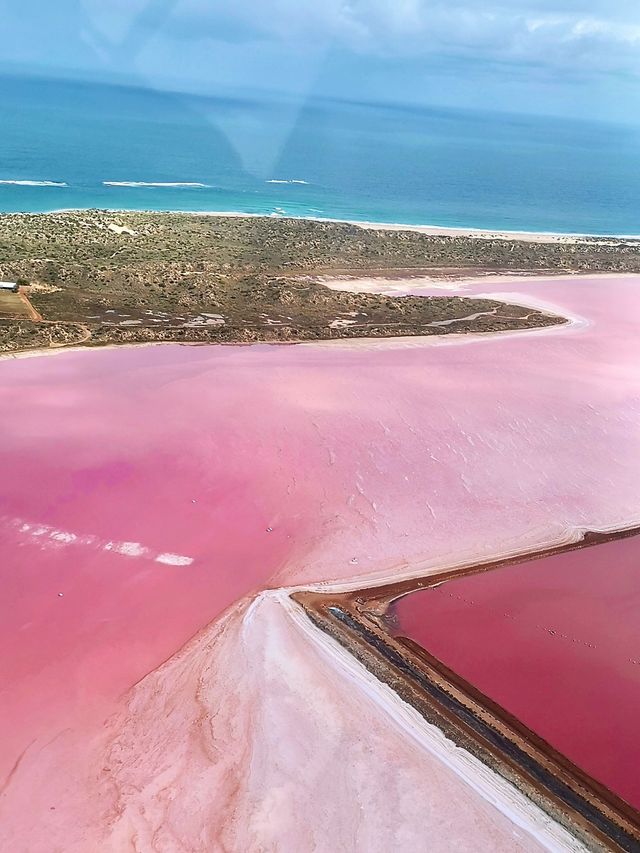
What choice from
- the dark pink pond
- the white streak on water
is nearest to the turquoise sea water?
the white streak on water

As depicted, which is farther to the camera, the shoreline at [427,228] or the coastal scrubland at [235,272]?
the shoreline at [427,228]

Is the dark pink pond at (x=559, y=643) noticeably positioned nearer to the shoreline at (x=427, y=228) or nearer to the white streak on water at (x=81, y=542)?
the white streak on water at (x=81, y=542)

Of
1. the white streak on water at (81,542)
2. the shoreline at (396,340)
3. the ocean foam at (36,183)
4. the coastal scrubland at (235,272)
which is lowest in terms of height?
the white streak on water at (81,542)

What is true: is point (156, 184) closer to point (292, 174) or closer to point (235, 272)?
point (292, 174)

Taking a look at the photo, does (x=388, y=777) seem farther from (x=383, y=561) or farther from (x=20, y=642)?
(x=20, y=642)

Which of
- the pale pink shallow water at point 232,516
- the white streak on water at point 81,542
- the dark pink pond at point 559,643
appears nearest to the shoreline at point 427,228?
the pale pink shallow water at point 232,516

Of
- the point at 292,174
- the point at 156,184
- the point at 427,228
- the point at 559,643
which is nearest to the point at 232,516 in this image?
the point at 559,643

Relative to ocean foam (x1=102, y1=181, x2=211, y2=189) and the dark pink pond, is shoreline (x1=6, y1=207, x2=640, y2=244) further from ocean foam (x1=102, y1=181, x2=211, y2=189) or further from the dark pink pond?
the dark pink pond
